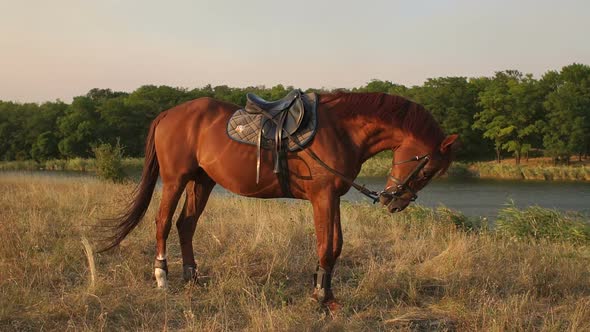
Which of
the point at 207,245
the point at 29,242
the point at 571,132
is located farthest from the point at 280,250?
the point at 571,132

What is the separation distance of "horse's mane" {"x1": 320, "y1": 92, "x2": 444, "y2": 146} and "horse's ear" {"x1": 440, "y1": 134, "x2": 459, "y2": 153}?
9 centimetres

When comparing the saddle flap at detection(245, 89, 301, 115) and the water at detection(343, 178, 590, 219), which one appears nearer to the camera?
the saddle flap at detection(245, 89, 301, 115)

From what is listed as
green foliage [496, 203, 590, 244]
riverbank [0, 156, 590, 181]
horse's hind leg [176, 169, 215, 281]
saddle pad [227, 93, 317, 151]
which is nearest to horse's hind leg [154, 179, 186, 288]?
horse's hind leg [176, 169, 215, 281]

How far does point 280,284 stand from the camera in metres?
3.96

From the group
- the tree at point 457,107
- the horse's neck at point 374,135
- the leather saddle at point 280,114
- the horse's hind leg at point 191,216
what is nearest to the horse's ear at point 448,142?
the horse's neck at point 374,135

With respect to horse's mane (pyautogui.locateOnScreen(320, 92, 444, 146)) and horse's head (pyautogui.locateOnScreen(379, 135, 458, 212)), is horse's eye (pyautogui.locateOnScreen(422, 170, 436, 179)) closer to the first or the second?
horse's head (pyautogui.locateOnScreen(379, 135, 458, 212))

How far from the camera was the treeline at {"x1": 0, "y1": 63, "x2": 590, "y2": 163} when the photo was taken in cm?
4612

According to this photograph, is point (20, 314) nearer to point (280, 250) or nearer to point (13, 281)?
point (13, 281)

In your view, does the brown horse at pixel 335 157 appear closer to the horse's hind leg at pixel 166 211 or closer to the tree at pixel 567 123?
the horse's hind leg at pixel 166 211

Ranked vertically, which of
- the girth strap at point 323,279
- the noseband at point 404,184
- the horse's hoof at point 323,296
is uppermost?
the noseband at point 404,184

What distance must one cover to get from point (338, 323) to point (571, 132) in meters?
48.6

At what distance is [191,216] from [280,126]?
58.2 inches

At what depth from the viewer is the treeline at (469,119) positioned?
46.1m

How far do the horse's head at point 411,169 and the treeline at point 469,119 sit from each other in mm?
42380
